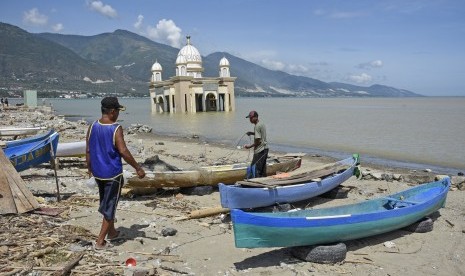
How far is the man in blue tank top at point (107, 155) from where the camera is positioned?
620 cm

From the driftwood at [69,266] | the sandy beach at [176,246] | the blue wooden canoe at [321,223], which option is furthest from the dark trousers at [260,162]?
the driftwood at [69,266]

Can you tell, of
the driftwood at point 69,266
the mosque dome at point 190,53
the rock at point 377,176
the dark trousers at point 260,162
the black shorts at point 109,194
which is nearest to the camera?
the driftwood at point 69,266

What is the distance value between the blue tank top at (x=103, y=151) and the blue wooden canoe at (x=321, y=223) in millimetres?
1950

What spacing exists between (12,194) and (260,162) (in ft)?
17.6

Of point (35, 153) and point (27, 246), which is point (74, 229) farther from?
point (35, 153)

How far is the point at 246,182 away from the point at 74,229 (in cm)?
340

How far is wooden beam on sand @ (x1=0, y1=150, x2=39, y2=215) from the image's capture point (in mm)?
7469

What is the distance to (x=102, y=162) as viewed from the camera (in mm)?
6227

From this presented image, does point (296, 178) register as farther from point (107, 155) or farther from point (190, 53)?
point (190, 53)

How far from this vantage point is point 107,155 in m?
6.21

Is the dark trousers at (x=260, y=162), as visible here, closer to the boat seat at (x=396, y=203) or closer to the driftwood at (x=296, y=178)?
the driftwood at (x=296, y=178)

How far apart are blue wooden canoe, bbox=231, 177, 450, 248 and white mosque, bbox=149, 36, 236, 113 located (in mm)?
59220

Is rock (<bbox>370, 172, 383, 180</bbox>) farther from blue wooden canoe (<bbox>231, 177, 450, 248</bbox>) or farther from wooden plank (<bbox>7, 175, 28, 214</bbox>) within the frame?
wooden plank (<bbox>7, 175, 28, 214</bbox>)

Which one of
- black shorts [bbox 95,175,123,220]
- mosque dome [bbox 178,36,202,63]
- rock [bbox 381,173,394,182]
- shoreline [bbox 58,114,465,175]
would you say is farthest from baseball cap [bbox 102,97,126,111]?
mosque dome [bbox 178,36,202,63]
